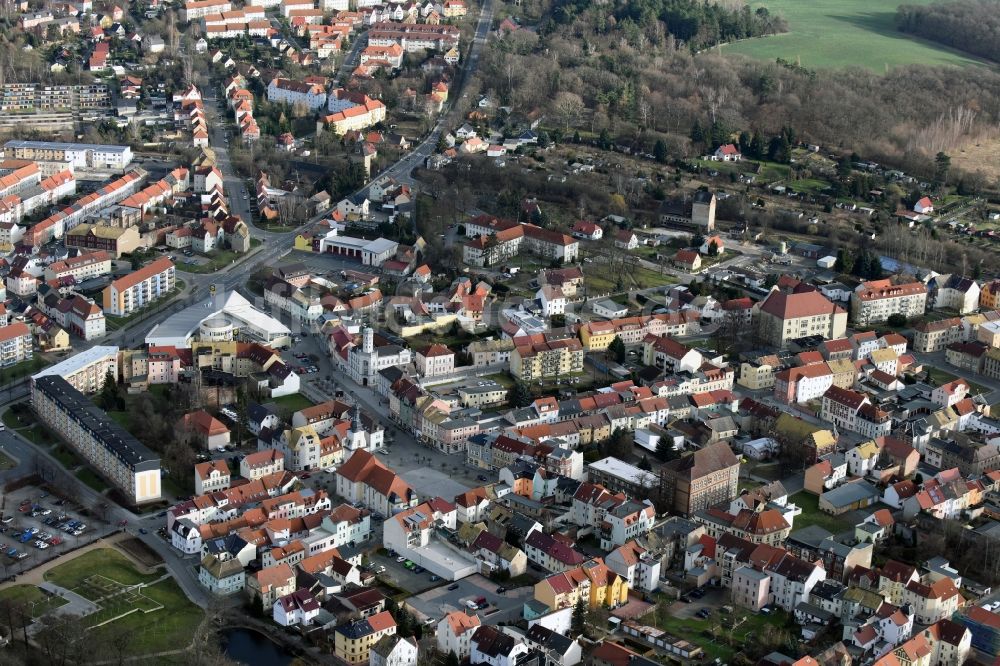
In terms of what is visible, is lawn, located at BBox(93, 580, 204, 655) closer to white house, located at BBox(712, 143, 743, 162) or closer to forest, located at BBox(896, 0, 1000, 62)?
white house, located at BBox(712, 143, 743, 162)

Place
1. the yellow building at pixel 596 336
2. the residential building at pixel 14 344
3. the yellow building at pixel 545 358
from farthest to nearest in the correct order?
the yellow building at pixel 596 336 → the residential building at pixel 14 344 → the yellow building at pixel 545 358

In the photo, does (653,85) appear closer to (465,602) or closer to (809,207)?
(809,207)

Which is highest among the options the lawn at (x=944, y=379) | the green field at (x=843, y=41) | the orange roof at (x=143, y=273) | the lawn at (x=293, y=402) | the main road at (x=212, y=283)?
the green field at (x=843, y=41)

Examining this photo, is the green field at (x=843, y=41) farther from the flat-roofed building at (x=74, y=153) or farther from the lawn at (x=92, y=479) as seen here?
the lawn at (x=92, y=479)

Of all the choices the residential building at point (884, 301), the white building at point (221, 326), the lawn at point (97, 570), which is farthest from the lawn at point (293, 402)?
the residential building at point (884, 301)

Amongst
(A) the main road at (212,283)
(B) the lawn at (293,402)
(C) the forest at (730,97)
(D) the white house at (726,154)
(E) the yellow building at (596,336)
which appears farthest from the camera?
(C) the forest at (730,97)

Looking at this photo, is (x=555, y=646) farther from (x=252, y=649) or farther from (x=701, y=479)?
(x=701, y=479)

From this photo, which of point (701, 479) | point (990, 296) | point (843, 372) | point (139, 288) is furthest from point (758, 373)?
point (139, 288)
